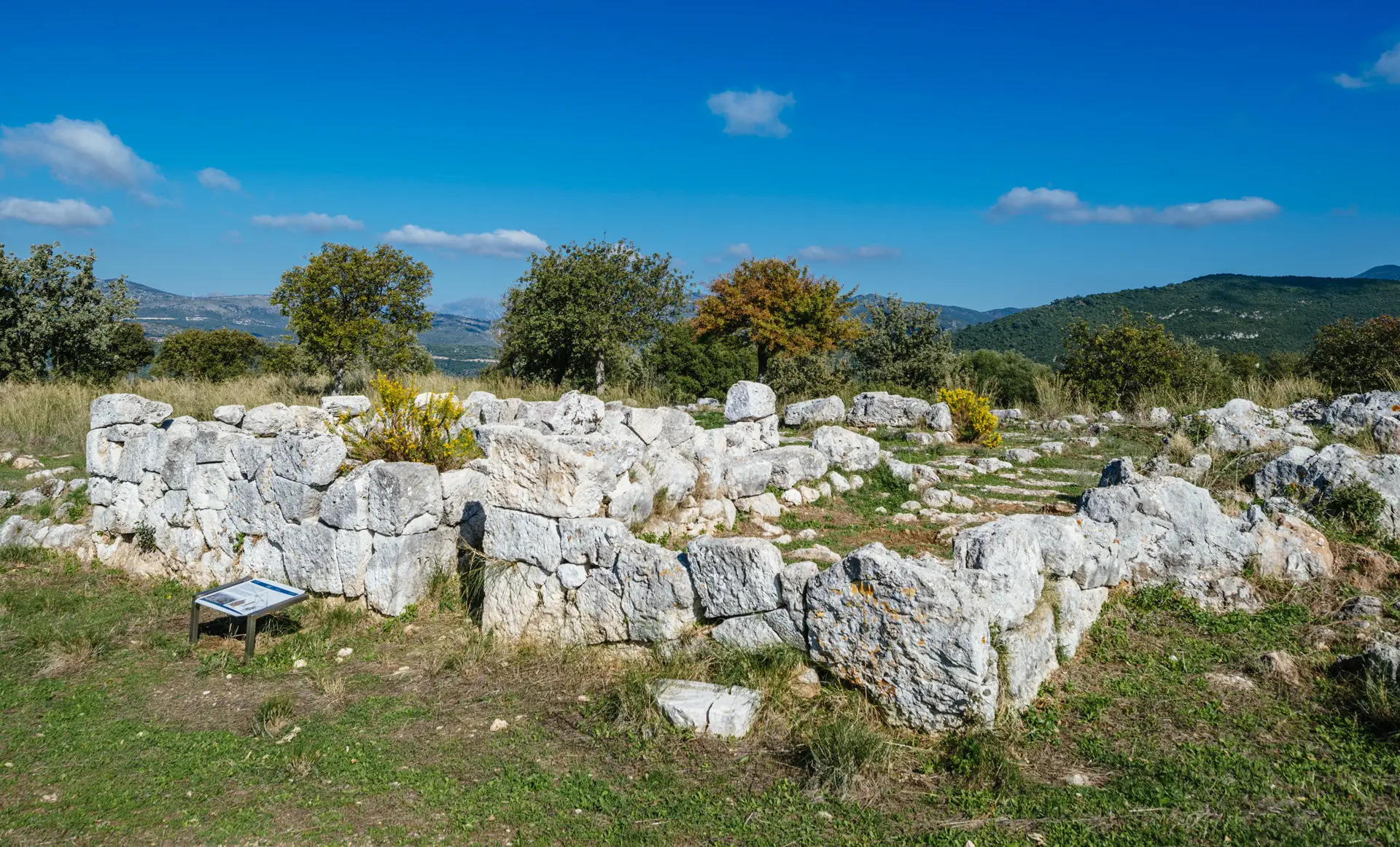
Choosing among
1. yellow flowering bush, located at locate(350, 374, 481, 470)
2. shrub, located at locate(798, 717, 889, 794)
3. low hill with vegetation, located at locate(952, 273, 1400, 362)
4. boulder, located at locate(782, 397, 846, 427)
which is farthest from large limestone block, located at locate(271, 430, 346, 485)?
low hill with vegetation, located at locate(952, 273, 1400, 362)

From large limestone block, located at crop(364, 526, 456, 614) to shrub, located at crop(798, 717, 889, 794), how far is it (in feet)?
14.6

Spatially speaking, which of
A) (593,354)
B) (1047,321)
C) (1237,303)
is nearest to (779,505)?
(593,354)

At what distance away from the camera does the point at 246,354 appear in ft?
147

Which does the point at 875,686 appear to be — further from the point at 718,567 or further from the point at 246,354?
the point at 246,354

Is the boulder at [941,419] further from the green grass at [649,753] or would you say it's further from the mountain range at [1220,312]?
the mountain range at [1220,312]

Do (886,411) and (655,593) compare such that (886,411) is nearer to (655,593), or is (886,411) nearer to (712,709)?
(655,593)

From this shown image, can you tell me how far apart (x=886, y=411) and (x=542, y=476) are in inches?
476

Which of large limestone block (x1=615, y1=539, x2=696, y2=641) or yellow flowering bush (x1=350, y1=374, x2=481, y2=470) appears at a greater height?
yellow flowering bush (x1=350, y1=374, x2=481, y2=470)

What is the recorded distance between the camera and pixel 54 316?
63.5 feet

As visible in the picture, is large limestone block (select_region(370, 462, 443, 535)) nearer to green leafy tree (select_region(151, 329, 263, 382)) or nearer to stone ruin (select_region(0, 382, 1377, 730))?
stone ruin (select_region(0, 382, 1377, 730))

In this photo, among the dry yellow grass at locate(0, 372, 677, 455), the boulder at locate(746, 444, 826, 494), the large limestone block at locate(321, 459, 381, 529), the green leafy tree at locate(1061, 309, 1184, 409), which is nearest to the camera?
the large limestone block at locate(321, 459, 381, 529)

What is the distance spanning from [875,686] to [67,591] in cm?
887

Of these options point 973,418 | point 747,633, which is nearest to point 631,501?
point 747,633

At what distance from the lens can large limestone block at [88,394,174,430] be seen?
9.45 m
